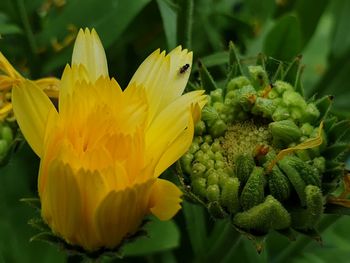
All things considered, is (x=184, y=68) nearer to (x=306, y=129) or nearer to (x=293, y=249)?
(x=306, y=129)

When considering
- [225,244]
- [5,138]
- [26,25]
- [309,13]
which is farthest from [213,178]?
[309,13]

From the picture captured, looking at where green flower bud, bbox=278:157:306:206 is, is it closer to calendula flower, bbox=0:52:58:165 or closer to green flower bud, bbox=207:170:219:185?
green flower bud, bbox=207:170:219:185

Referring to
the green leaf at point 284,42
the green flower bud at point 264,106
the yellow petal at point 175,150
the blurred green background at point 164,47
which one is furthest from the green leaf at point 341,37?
the yellow petal at point 175,150

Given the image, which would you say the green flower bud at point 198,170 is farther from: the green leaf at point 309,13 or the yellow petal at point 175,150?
the green leaf at point 309,13

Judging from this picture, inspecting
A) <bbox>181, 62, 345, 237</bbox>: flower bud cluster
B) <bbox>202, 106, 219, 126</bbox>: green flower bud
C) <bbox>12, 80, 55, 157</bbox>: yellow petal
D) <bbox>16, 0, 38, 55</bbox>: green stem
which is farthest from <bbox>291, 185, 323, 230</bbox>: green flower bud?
<bbox>16, 0, 38, 55</bbox>: green stem

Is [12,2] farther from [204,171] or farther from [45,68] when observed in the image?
[204,171]

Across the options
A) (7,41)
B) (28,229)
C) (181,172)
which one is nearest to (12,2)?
(7,41)
